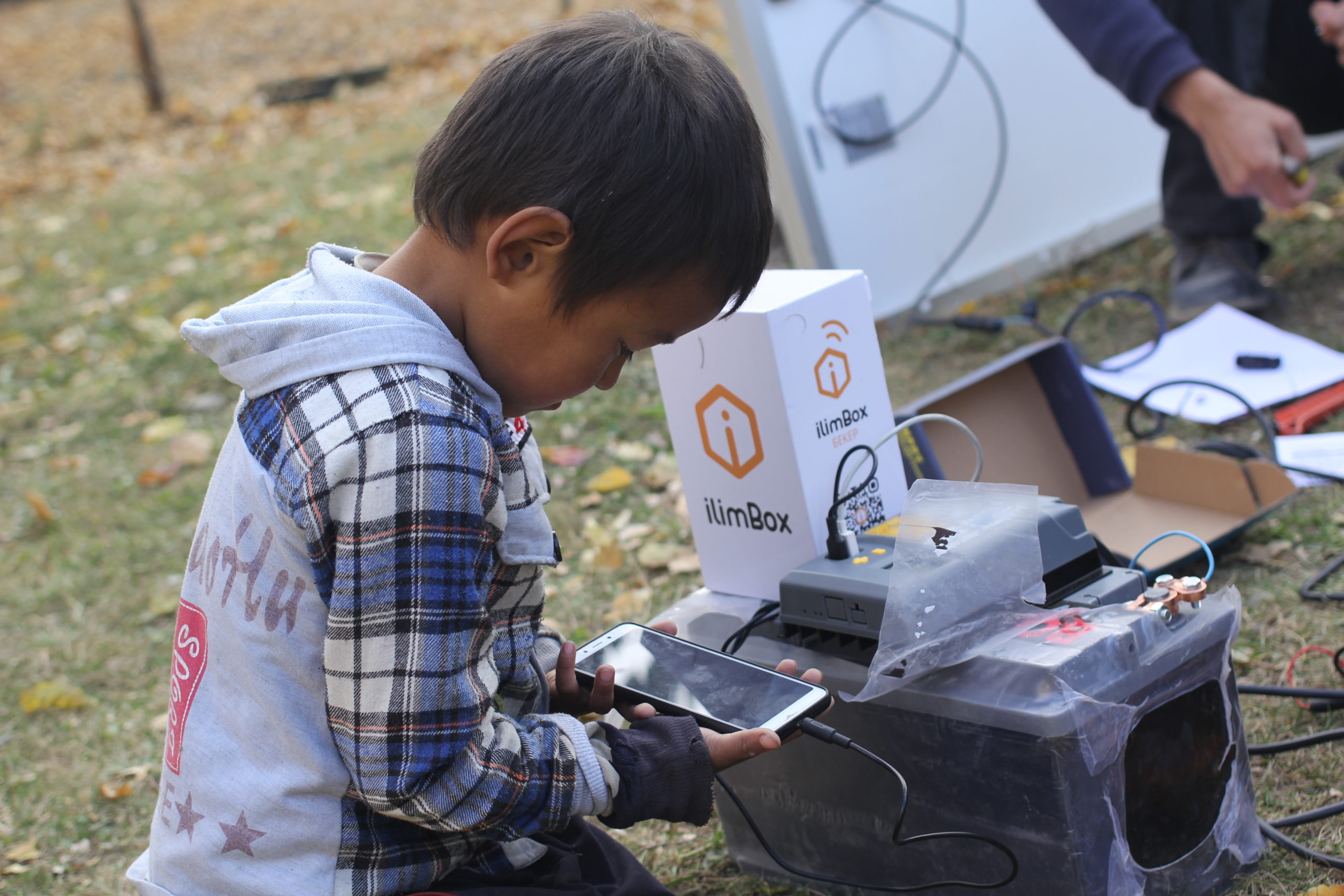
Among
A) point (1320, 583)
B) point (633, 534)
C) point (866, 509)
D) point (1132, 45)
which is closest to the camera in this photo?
point (866, 509)

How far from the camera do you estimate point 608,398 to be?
9.45 ft

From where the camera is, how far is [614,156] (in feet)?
2.96

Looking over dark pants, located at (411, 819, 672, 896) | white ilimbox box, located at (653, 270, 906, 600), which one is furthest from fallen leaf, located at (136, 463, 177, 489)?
dark pants, located at (411, 819, 672, 896)

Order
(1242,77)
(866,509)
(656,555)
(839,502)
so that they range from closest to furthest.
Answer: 1. (839,502)
2. (866,509)
3. (656,555)
4. (1242,77)

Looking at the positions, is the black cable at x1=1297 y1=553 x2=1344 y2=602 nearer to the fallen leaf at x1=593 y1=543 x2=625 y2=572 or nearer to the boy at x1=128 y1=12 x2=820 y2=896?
the boy at x1=128 y1=12 x2=820 y2=896

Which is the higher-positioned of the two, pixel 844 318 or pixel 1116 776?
pixel 844 318

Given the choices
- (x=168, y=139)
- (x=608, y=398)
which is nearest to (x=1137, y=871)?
(x=608, y=398)

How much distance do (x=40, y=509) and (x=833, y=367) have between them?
224 centimetres

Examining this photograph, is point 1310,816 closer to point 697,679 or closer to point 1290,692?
point 1290,692

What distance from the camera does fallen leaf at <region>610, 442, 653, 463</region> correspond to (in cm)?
255

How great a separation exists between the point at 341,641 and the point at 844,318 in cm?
72

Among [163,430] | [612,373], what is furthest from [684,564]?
[163,430]

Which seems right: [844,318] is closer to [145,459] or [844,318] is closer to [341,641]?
[341,641]

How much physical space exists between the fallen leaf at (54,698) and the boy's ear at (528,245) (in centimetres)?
151
